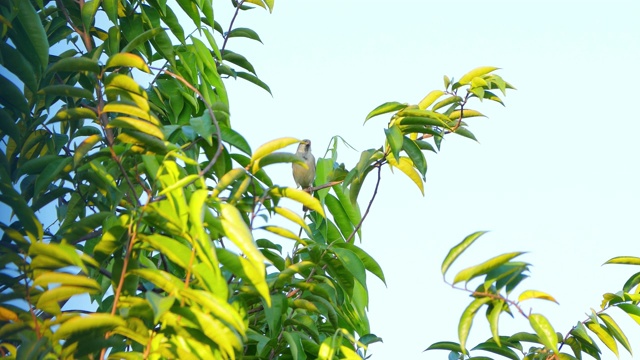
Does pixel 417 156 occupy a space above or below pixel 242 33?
below

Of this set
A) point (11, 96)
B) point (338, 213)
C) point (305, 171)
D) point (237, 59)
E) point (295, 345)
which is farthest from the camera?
point (305, 171)

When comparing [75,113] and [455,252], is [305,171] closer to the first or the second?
[75,113]

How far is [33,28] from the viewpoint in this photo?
2.08 metres

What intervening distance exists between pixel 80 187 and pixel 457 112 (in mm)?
A: 1100

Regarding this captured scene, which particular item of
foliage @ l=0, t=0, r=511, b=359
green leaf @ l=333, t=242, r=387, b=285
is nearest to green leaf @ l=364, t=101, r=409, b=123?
foliage @ l=0, t=0, r=511, b=359

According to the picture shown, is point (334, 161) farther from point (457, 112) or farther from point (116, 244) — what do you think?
point (116, 244)

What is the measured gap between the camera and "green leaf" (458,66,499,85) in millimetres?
2260

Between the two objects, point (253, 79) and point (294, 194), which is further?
point (253, 79)

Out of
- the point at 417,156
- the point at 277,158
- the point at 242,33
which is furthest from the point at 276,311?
the point at 242,33

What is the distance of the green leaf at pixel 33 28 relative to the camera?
80.9 inches

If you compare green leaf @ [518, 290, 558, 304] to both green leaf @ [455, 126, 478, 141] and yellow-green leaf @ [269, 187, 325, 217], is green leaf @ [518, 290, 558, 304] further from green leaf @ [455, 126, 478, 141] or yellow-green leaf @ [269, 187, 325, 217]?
green leaf @ [455, 126, 478, 141]

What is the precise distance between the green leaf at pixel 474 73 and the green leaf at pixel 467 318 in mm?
796

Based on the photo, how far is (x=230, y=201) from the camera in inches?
68.0

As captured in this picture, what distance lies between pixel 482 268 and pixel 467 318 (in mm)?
123
